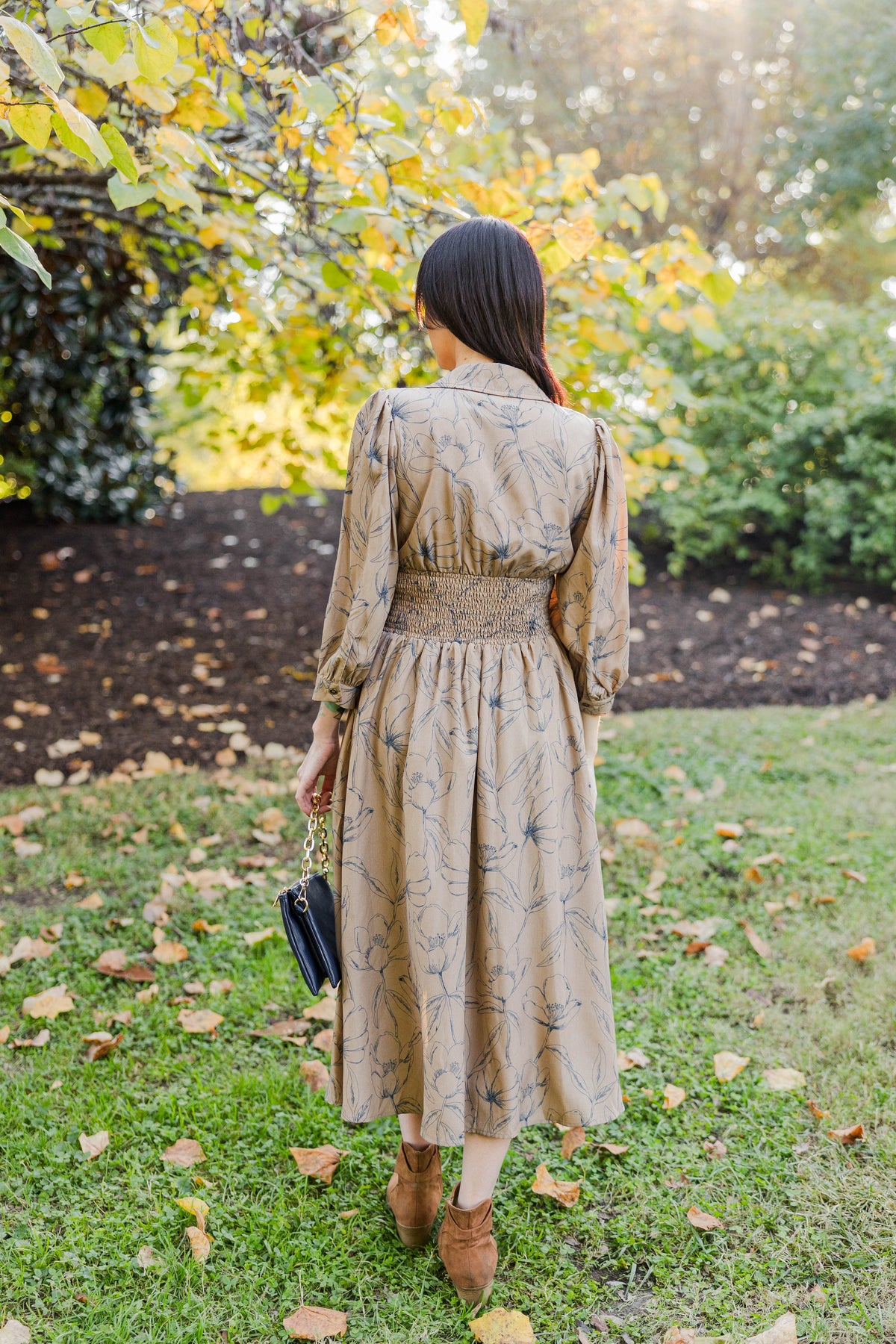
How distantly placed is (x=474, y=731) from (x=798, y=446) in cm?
631

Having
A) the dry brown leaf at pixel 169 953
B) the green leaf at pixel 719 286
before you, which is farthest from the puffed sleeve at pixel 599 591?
the dry brown leaf at pixel 169 953

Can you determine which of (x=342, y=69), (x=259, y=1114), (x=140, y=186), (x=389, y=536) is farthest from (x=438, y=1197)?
(x=342, y=69)

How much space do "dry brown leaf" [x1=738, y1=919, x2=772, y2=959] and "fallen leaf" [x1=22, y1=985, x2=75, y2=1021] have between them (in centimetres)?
204

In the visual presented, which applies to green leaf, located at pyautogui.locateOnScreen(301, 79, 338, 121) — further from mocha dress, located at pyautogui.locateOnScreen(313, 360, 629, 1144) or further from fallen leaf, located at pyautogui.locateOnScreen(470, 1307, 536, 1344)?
fallen leaf, located at pyautogui.locateOnScreen(470, 1307, 536, 1344)

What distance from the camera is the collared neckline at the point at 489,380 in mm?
1657

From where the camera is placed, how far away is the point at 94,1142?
7.18ft

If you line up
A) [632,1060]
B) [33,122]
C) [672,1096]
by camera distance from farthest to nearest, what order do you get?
[632,1060] → [672,1096] → [33,122]

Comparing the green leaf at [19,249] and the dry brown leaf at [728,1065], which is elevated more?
the green leaf at [19,249]

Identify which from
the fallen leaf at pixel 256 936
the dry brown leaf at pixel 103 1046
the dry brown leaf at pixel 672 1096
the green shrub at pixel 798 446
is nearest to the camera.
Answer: the dry brown leaf at pixel 672 1096

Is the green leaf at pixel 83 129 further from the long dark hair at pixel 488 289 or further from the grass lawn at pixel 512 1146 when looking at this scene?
the grass lawn at pixel 512 1146

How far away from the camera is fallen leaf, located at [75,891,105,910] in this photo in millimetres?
3168

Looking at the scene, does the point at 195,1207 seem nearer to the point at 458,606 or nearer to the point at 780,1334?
the point at 780,1334

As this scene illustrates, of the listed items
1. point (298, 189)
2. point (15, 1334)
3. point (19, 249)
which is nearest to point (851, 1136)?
point (15, 1334)

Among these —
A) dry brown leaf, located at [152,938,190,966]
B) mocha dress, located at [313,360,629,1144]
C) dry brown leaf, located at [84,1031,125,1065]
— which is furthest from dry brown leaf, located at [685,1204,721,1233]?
dry brown leaf, located at [152,938,190,966]
